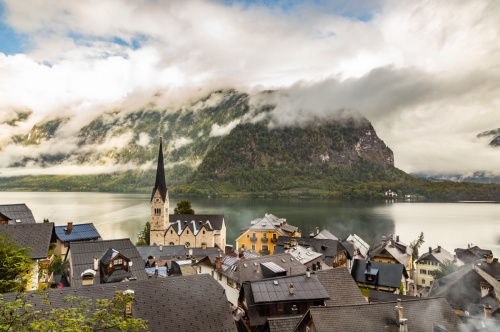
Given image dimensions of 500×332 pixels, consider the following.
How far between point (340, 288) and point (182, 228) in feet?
162

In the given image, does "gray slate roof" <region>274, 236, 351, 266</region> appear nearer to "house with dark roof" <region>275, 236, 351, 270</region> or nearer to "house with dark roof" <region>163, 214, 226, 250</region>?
"house with dark roof" <region>275, 236, 351, 270</region>

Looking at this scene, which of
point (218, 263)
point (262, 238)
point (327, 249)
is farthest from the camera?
point (262, 238)

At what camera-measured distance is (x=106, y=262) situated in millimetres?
31438

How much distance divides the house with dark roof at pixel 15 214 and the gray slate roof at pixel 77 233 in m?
5.29

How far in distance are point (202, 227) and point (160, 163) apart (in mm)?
19492

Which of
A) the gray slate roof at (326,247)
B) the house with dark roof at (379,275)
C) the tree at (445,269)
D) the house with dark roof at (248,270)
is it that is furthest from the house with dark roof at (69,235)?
the tree at (445,269)

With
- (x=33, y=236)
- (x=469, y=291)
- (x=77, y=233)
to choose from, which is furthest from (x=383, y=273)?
(x=77, y=233)

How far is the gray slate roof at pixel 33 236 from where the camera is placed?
3083 centimetres

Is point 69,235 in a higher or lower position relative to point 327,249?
higher

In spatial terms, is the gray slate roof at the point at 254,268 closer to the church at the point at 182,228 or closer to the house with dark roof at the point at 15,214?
the house with dark roof at the point at 15,214

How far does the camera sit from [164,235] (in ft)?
241

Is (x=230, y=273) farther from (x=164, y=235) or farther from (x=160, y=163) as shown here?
(x=160, y=163)

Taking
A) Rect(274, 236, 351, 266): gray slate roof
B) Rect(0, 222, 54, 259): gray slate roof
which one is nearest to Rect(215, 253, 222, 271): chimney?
Rect(0, 222, 54, 259): gray slate roof

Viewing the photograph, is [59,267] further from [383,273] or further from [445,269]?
[445,269]
